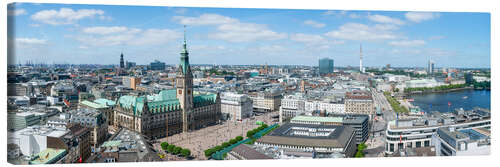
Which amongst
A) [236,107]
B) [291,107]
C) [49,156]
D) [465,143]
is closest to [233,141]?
[49,156]

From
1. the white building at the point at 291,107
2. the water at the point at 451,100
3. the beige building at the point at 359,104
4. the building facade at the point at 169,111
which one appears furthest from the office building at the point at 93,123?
the water at the point at 451,100

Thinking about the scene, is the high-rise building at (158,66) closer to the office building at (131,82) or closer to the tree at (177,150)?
the office building at (131,82)

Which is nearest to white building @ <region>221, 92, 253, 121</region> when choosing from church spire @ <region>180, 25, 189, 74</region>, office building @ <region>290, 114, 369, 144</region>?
church spire @ <region>180, 25, 189, 74</region>

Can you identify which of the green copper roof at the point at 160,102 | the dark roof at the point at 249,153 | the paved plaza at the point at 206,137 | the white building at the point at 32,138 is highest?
the green copper roof at the point at 160,102

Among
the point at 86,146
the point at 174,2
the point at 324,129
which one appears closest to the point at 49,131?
the point at 86,146

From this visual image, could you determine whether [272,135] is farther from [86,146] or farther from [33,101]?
[33,101]
